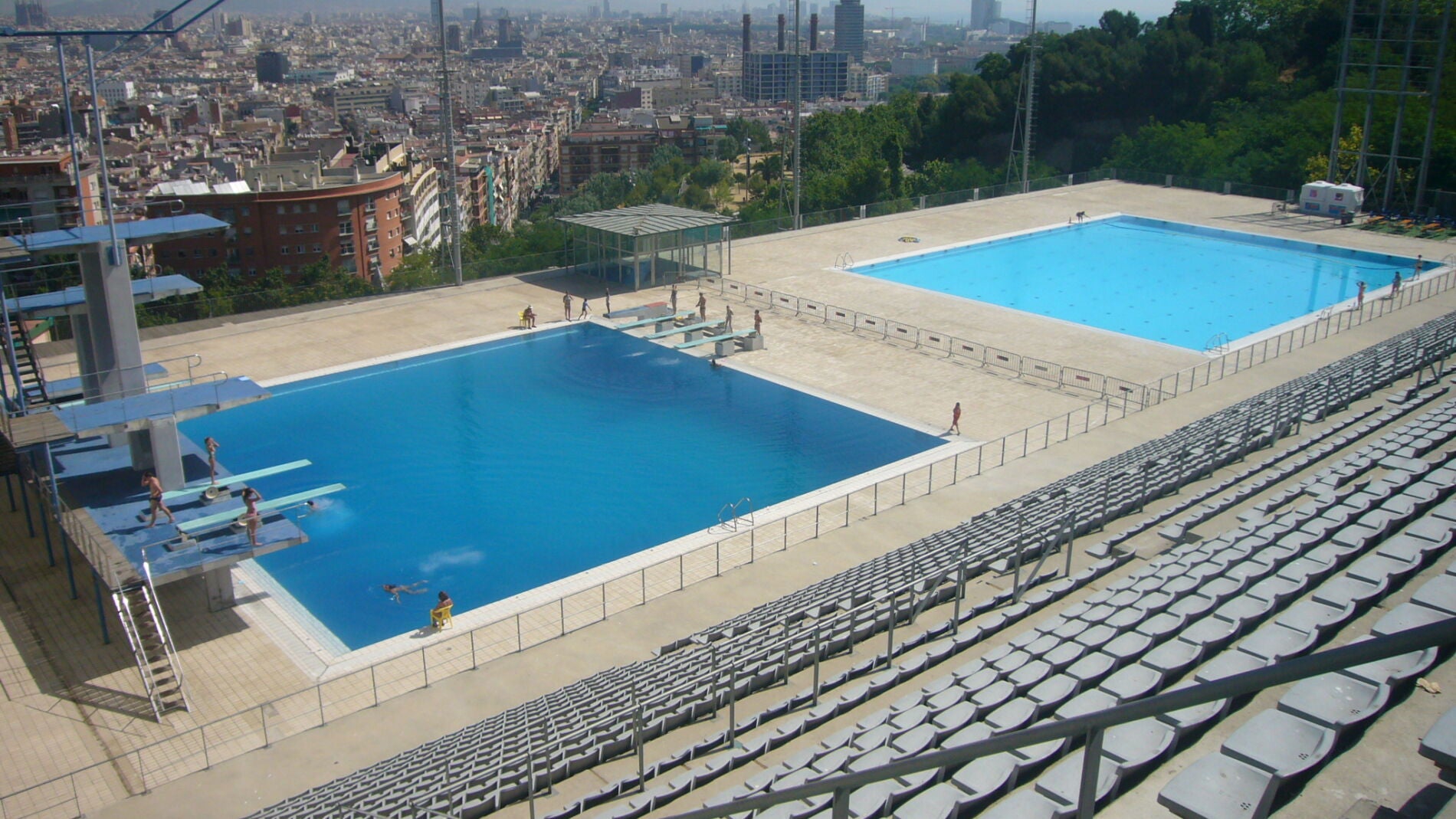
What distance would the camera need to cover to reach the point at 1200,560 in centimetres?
1136

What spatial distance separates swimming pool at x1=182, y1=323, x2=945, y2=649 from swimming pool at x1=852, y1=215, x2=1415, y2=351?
12.3 m

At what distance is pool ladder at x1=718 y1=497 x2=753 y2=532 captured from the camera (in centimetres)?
2011

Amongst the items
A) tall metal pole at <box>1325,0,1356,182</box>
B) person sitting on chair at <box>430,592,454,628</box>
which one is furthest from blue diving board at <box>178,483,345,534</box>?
tall metal pole at <box>1325,0,1356,182</box>

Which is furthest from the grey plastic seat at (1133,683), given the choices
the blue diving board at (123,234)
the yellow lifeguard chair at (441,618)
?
the blue diving board at (123,234)

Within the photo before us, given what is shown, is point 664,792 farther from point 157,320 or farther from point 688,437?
point 157,320

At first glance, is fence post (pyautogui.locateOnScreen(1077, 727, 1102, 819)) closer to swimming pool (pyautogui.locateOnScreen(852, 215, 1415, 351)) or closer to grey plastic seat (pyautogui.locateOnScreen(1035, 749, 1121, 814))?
grey plastic seat (pyautogui.locateOnScreen(1035, 749, 1121, 814))

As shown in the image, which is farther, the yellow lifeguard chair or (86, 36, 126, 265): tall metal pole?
the yellow lifeguard chair

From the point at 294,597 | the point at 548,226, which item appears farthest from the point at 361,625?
the point at 548,226

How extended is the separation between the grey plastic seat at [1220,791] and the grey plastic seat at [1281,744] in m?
0.11

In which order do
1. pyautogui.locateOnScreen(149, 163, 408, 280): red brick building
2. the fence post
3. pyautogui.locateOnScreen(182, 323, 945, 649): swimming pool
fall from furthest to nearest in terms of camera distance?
pyautogui.locateOnScreen(149, 163, 408, 280): red brick building → pyautogui.locateOnScreen(182, 323, 945, 649): swimming pool → the fence post

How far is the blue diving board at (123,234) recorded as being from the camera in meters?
17.0

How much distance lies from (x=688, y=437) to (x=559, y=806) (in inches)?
581

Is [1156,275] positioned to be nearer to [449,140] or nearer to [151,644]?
[449,140]

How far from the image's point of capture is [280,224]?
72.7m
